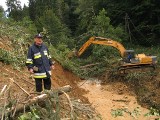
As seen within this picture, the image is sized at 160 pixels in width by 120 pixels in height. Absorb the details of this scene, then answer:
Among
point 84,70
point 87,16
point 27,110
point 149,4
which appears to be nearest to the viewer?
point 27,110

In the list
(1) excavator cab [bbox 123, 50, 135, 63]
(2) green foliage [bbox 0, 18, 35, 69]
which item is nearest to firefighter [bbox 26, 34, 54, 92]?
(2) green foliage [bbox 0, 18, 35, 69]

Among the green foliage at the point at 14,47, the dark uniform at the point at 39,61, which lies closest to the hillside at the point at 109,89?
the green foliage at the point at 14,47

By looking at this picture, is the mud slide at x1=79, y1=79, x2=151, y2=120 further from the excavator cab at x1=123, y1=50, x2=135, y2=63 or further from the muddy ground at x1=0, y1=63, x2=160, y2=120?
the excavator cab at x1=123, y1=50, x2=135, y2=63

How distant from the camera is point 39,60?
845 centimetres

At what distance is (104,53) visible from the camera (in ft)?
66.7

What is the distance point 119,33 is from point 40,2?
42.1 m

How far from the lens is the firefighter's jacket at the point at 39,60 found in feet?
27.5

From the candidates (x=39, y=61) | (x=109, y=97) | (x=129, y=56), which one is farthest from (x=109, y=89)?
(x=39, y=61)

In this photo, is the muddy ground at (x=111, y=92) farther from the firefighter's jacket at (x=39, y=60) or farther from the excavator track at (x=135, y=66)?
the firefighter's jacket at (x=39, y=60)

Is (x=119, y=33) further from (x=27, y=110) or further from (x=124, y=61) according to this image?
(x=27, y=110)

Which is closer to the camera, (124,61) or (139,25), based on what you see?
(124,61)

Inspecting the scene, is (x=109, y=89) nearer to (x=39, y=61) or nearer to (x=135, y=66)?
(x=135, y=66)

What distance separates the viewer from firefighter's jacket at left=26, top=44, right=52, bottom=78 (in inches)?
330

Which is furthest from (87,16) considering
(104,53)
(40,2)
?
(40,2)
